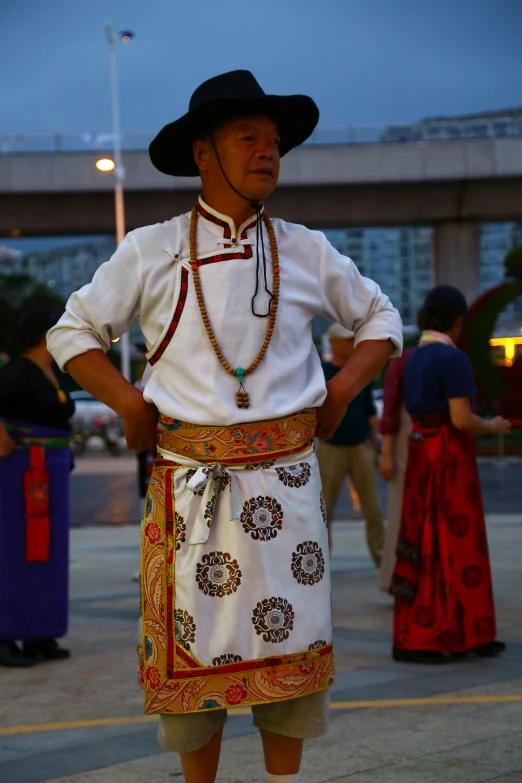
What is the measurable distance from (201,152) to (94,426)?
1391 inches

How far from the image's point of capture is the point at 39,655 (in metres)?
7.11

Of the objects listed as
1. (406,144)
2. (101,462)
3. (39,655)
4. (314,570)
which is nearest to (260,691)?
(314,570)

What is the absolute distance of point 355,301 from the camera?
366 centimetres

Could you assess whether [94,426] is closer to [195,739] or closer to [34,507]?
[34,507]

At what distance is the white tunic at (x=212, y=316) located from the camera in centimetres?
342

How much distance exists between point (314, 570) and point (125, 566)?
7953 millimetres

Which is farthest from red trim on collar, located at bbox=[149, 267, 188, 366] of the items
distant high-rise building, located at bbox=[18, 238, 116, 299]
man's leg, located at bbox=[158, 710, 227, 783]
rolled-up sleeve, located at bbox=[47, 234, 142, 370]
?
distant high-rise building, located at bbox=[18, 238, 116, 299]

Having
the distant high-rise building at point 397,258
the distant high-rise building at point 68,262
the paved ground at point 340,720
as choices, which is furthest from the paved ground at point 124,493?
the distant high-rise building at point 68,262

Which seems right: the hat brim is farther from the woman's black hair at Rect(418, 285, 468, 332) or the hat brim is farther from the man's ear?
the woman's black hair at Rect(418, 285, 468, 332)

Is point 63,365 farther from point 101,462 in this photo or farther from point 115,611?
point 101,462

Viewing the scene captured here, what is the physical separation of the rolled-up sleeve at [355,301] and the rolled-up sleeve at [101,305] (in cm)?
52

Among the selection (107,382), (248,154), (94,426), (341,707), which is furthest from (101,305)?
(94,426)

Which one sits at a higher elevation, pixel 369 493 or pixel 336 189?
pixel 336 189

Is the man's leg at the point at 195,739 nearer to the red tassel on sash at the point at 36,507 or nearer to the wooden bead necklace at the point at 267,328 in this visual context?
the wooden bead necklace at the point at 267,328
